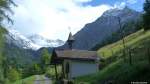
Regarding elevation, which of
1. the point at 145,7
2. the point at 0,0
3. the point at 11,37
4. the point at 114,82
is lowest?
the point at 114,82

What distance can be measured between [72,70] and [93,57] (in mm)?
4051

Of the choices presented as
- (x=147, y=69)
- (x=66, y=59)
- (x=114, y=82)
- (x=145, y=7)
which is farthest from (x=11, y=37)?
(x=145, y=7)

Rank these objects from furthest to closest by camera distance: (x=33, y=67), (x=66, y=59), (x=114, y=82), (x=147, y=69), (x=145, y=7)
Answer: (x=33, y=67) → (x=145, y=7) → (x=66, y=59) → (x=114, y=82) → (x=147, y=69)

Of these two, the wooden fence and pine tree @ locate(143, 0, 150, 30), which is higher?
pine tree @ locate(143, 0, 150, 30)

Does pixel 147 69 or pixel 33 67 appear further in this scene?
pixel 33 67

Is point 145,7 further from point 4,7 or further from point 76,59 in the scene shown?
point 4,7

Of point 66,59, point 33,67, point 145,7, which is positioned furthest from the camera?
point 33,67

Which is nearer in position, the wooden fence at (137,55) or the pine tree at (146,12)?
the wooden fence at (137,55)

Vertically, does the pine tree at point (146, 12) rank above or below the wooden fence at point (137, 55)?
above

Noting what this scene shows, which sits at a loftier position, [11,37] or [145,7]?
[145,7]

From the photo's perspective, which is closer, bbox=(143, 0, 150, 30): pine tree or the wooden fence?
the wooden fence

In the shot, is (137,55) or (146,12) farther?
(146,12)

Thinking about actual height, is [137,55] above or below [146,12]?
below

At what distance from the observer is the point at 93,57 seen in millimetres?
70500
